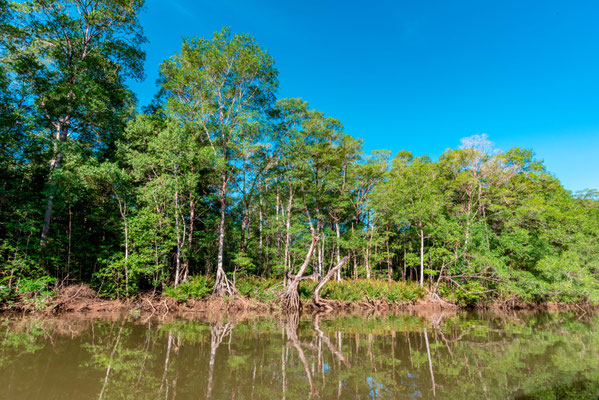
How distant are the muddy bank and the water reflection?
2189mm

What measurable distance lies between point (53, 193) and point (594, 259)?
108 ft

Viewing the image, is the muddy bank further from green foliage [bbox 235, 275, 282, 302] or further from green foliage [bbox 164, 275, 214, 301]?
green foliage [bbox 235, 275, 282, 302]

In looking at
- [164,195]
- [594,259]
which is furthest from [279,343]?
[594,259]

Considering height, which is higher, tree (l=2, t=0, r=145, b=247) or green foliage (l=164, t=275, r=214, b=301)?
tree (l=2, t=0, r=145, b=247)

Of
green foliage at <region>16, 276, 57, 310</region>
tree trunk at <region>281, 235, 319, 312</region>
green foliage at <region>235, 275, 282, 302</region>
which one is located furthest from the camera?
green foliage at <region>235, 275, 282, 302</region>

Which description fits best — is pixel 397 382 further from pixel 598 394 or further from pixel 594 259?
pixel 594 259

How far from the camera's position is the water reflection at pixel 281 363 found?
3.85 meters

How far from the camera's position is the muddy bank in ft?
34.7

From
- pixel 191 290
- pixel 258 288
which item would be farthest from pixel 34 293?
pixel 258 288

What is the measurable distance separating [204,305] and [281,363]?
9.30 meters

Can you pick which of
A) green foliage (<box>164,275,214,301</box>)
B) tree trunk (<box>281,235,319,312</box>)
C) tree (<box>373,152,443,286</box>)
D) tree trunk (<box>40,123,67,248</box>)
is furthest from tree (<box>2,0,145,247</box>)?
tree (<box>373,152,443,286</box>)

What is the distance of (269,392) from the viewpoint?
383 cm

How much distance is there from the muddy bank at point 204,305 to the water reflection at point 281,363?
86.2 inches

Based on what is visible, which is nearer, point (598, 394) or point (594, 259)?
point (598, 394)
